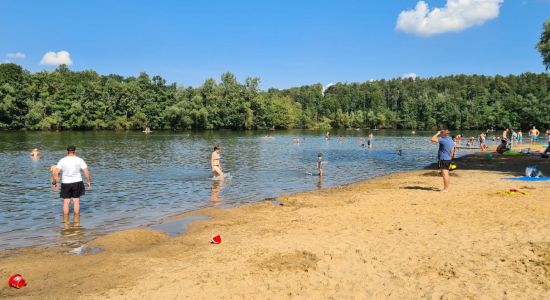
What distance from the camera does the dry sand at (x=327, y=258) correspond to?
6.81 metres

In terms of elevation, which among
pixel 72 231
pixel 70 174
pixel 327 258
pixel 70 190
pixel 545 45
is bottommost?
pixel 72 231

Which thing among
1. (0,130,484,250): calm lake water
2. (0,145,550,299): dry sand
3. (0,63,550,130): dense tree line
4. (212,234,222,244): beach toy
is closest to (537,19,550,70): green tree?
(0,130,484,250): calm lake water

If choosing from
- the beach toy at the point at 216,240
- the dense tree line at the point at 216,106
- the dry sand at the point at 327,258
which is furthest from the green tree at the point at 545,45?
the dense tree line at the point at 216,106

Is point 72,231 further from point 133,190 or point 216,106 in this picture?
point 216,106

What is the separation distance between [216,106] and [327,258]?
369 ft

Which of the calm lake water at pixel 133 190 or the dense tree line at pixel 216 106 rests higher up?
the dense tree line at pixel 216 106

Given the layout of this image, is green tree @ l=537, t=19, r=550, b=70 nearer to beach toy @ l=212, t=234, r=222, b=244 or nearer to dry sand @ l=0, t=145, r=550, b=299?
dry sand @ l=0, t=145, r=550, b=299

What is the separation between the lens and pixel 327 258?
27.4 ft

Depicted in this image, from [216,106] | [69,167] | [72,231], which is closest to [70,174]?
[69,167]

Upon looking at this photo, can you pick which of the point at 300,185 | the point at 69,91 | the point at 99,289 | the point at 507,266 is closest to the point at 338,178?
the point at 300,185

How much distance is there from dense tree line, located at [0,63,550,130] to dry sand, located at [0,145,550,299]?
101 metres

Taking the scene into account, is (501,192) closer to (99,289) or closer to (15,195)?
(99,289)

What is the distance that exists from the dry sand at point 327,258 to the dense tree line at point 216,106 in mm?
101374

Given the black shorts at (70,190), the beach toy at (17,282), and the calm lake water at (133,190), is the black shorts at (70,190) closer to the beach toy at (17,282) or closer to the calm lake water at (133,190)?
the calm lake water at (133,190)
